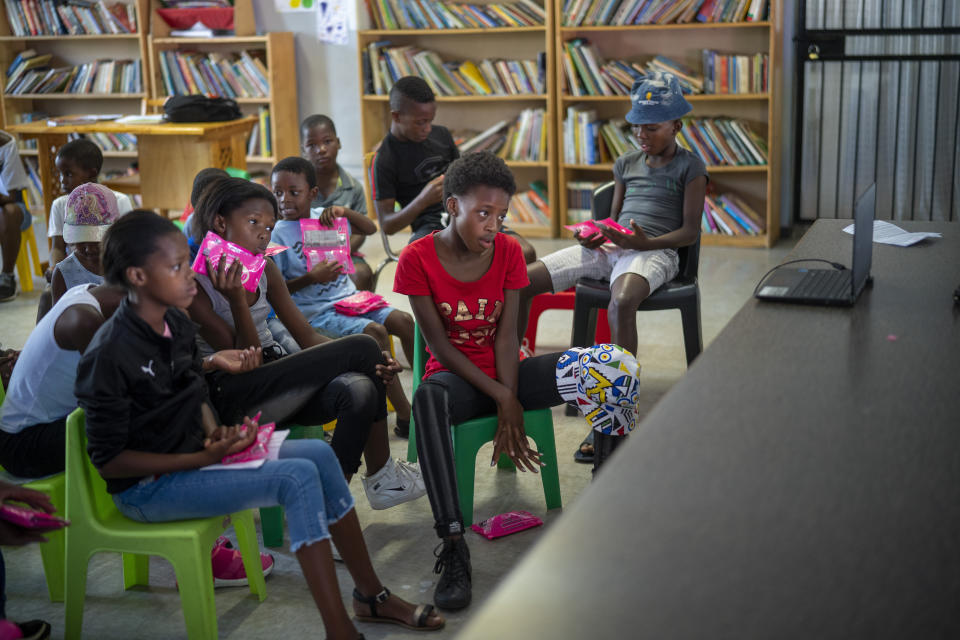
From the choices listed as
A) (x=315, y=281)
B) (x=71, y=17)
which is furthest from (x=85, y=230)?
(x=71, y=17)

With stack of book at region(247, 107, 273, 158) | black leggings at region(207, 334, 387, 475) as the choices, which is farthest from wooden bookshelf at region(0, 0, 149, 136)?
black leggings at region(207, 334, 387, 475)

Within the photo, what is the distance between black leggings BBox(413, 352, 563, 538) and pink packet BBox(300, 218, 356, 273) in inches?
31.7

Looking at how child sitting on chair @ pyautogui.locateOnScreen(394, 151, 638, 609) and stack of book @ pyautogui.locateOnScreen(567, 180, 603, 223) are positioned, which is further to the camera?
stack of book @ pyautogui.locateOnScreen(567, 180, 603, 223)

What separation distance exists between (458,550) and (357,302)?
1159 millimetres

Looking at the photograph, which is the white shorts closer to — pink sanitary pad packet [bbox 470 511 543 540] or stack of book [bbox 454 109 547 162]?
pink sanitary pad packet [bbox 470 511 543 540]

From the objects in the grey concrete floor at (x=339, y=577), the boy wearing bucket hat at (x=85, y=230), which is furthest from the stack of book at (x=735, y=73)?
the boy wearing bucket hat at (x=85, y=230)

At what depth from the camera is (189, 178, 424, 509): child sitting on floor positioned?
2.39m

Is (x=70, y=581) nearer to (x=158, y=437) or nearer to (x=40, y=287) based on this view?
(x=158, y=437)

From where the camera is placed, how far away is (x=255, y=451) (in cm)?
202

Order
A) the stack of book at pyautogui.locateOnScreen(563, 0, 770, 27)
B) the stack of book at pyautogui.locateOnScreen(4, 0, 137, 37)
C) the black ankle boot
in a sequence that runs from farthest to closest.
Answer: the stack of book at pyautogui.locateOnScreen(4, 0, 137, 37) → the stack of book at pyautogui.locateOnScreen(563, 0, 770, 27) → the black ankle boot

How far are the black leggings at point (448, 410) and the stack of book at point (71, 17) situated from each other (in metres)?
5.25

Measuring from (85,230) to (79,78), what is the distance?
189 inches

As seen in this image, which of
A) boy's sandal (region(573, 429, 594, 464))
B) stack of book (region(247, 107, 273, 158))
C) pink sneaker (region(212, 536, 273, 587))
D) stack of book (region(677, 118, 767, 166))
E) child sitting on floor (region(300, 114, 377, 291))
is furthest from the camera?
stack of book (region(247, 107, 273, 158))

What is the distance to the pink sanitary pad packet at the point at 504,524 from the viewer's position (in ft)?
8.36
